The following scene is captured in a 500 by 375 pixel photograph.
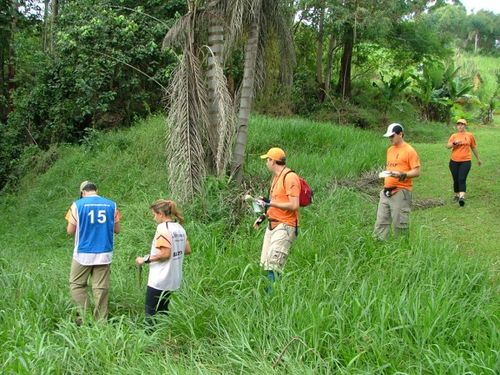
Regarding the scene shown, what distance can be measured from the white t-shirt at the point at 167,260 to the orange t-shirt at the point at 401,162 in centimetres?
304

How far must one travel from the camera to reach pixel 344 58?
1948 centimetres

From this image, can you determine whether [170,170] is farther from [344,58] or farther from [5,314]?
[344,58]

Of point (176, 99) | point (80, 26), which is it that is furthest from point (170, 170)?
point (80, 26)

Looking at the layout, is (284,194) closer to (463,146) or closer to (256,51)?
(256,51)

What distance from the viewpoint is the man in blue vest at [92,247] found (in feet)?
19.1

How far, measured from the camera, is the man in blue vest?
5.83 m

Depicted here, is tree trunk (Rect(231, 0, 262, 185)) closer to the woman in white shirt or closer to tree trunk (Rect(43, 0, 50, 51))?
the woman in white shirt

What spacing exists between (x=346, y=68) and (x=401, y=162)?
13.4m

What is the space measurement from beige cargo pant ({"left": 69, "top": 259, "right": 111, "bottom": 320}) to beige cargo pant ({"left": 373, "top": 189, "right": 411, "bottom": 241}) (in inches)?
135

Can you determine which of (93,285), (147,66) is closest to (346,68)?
(147,66)

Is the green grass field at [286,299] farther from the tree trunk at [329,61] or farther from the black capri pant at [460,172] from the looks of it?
the tree trunk at [329,61]

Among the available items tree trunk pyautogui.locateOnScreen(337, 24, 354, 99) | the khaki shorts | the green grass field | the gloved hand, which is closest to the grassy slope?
the green grass field

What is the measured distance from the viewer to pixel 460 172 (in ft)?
32.7

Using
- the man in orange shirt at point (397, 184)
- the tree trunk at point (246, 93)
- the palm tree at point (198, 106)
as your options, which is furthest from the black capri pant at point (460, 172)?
the palm tree at point (198, 106)
